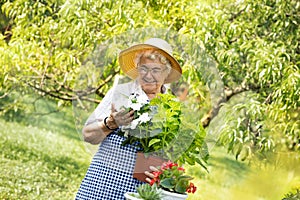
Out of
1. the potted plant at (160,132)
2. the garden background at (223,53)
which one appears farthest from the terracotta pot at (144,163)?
the garden background at (223,53)

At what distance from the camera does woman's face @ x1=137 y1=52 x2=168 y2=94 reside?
7.98 ft

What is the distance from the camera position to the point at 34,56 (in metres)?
5.21

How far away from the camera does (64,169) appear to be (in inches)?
294

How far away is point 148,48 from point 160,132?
28cm

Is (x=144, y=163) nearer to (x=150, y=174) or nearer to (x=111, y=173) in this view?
(x=150, y=174)

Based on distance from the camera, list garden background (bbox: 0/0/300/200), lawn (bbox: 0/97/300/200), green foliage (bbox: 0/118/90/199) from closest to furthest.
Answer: garden background (bbox: 0/0/300/200) → lawn (bbox: 0/97/300/200) → green foliage (bbox: 0/118/90/199)

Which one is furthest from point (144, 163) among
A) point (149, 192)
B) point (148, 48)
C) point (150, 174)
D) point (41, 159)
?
point (41, 159)

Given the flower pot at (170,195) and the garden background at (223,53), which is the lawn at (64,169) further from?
the flower pot at (170,195)

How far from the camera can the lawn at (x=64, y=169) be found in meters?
5.57

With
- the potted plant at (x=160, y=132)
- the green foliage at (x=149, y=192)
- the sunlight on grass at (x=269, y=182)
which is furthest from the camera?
the sunlight on grass at (x=269, y=182)

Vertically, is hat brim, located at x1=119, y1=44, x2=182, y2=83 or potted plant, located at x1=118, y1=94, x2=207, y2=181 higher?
hat brim, located at x1=119, y1=44, x2=182, y2=83

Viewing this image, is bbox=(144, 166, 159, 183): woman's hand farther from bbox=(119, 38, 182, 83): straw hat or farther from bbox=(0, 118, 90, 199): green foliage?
bbox=(0, 118, 90, 199): green foliage

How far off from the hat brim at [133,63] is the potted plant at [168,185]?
0.31m

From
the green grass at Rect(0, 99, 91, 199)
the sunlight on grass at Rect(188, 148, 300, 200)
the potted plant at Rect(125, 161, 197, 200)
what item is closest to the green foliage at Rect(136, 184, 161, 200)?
the potted plant at Rect(125, 161, 197, 200)
